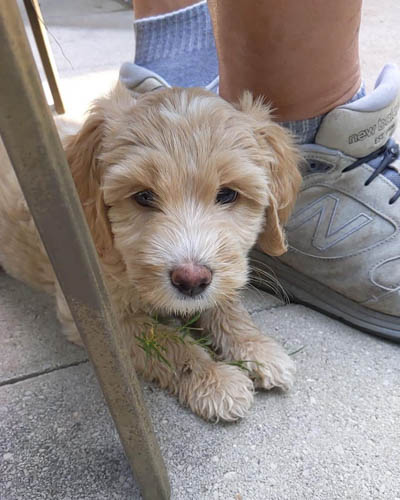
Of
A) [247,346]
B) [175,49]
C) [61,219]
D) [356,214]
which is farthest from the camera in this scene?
[175,49]

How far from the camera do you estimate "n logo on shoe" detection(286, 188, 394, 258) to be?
5.81ft

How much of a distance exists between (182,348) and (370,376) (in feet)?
2.13

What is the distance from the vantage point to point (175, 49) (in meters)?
2.21

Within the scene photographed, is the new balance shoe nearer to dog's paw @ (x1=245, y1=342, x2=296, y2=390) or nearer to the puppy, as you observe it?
the puppy

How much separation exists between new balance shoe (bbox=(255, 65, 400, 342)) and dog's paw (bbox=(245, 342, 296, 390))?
1.19 ft

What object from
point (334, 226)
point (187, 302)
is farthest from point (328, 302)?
point (187, 302)

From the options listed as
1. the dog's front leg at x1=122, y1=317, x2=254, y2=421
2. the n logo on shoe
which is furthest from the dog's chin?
the n logo on shoe

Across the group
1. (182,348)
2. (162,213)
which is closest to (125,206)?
(162,213)

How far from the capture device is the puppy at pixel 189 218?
4.47ft

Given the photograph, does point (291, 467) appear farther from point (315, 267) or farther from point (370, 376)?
point (315, 267)

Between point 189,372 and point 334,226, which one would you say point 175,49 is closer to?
point 334,226

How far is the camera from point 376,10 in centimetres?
568

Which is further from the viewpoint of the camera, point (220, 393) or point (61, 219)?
point (220, 393)

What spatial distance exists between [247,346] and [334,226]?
0.57m
